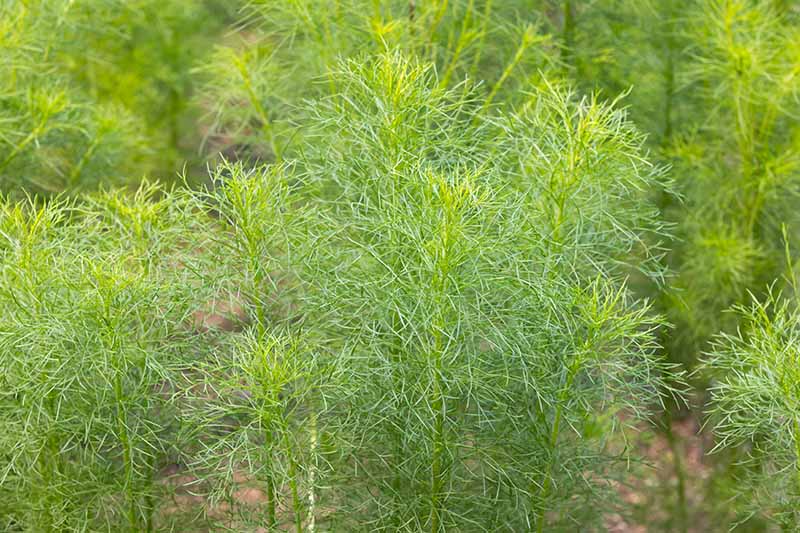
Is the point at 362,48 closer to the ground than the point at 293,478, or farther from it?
farther from it

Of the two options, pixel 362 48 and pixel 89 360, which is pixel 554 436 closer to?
pixel 89 360

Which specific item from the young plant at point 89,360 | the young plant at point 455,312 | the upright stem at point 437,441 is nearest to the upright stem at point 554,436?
the young plant at point 455,312

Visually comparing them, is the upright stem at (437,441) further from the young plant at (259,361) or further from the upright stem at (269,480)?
the upright stem at (269,480)

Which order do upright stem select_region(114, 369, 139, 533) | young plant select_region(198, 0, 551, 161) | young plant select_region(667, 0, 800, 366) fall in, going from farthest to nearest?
1. young plant select_region(667, 0, 800, 366)
2. young plant select_region(198, 0, 551, 161)
3. upright stem select_region(114, 369, 139, 533)

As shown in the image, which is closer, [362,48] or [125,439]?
[125,439]

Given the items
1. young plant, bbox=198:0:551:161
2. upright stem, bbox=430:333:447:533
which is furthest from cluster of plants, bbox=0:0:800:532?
young plant, bbox=198:0:551:161

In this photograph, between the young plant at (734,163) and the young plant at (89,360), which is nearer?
the young plant at (89,360)

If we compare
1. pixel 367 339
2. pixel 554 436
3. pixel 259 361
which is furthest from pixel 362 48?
pixel 554 436

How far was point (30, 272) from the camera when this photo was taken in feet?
10.0

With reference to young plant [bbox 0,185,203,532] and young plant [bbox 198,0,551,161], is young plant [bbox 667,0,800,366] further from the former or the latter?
young plant [bbox 0,185,203,532]

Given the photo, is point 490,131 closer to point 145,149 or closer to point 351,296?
point 351,296

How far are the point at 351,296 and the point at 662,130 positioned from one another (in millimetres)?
2179

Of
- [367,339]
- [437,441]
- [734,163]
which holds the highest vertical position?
[367,339]

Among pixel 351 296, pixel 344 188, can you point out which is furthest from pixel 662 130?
pixel 351 296
